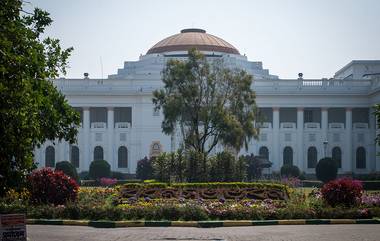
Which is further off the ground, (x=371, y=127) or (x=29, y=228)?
(x=371, y=127)

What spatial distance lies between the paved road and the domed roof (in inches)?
2579

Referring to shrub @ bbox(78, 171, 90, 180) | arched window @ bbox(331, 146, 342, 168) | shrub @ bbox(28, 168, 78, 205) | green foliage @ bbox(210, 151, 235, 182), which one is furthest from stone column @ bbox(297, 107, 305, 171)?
shrub @ bbox(28, 168, 78, 205)

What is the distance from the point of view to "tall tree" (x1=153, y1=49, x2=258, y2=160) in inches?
1917

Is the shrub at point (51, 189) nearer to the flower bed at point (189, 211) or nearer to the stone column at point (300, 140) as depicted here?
the flower bed at point (189, 211)

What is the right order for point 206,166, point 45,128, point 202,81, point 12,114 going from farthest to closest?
point 202,81 < point 206,166 < point 45,128 < point 12,114

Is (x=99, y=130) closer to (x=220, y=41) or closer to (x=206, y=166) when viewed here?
(x=220, y=41)

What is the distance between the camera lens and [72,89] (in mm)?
81875

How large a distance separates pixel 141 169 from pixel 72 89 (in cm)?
1926

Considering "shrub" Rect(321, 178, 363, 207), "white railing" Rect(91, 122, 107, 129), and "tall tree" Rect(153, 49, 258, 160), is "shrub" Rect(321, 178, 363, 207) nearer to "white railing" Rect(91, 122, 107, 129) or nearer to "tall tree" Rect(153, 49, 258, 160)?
"tall tree" Rect(153, 49, 258, 160)

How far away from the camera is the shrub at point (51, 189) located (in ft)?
91.6

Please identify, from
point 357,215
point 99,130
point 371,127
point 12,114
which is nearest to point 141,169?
point 99,130

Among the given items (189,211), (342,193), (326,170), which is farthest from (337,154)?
(189,211)

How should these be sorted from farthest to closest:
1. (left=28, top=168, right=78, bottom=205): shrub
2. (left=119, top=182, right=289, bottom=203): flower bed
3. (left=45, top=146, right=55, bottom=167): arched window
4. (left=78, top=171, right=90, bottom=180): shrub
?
(left=45, top=146, right=55, bottom=167): arched window → (left=78, top=171, right=90, bottom=180): shrub → (left=119, top=182, right=289, bottom=203): flower bed → (left=28, top=168, right=78, bottom=205): shrub

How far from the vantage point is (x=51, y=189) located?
2797cm
